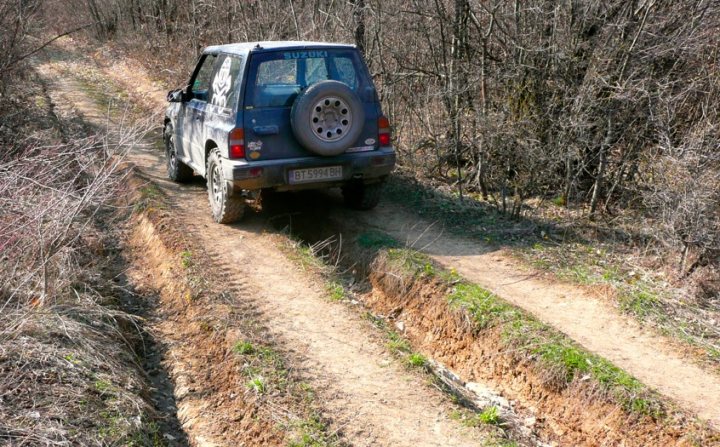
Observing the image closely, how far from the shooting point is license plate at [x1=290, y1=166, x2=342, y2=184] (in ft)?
24.3

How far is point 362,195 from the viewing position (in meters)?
8.42

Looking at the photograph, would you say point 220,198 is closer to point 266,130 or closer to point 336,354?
point 266,130

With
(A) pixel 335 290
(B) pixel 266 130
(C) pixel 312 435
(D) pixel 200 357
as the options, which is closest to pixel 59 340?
(D) pixel 200 357

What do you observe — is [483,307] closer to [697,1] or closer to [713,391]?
[713,391]

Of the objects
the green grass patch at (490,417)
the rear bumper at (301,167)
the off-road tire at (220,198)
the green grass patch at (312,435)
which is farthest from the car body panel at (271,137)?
the green grass patch at (490,417)

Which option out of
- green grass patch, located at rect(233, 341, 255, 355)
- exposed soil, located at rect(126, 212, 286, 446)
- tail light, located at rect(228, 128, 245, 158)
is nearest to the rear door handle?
tail light, located at rect(228, 128, 245, 158)

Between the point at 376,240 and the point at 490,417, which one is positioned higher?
the point at 376,240

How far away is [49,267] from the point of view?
19.0 feet

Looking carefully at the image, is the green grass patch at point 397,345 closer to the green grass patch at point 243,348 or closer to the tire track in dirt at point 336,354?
the tire track in dirt at point 336,354

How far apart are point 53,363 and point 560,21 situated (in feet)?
21.7

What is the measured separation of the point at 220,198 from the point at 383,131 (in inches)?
81.1

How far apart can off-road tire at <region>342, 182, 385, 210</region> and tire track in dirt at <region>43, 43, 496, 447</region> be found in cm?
120

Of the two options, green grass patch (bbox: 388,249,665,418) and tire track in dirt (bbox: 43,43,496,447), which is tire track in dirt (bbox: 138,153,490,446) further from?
green grass patch (bbox: 388,249,665,418)

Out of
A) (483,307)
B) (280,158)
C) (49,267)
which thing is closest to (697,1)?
(483,307)
